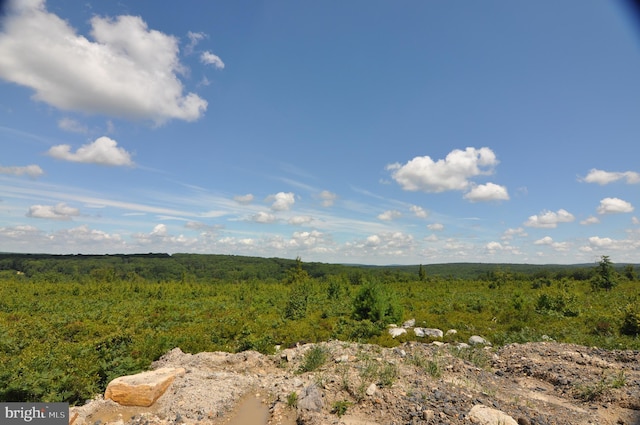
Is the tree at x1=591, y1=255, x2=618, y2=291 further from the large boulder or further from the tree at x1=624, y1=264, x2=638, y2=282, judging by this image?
the large boulder

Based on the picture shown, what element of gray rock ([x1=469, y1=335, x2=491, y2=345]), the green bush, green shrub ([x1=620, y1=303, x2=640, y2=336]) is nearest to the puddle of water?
gray rock ([x1=469, y1=335, x2=491, y2=345])

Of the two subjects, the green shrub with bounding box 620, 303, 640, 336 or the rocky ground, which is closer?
the rocky ground

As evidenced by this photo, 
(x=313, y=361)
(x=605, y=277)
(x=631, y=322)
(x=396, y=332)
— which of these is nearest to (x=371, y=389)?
(x=313, y=361)

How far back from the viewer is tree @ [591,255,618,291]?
35.1 m

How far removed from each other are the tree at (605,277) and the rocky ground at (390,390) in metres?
31.3

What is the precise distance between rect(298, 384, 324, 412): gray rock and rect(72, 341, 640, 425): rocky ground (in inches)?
0.8

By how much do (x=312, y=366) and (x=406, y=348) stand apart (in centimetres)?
557

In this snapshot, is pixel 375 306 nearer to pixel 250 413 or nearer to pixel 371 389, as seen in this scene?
pixel 371 389

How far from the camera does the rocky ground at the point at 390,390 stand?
6363 mm

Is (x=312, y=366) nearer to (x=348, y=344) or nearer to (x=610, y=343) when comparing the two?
(x=348, y=344)

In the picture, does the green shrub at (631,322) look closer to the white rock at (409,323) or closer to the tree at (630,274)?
the white rock at (409,323)

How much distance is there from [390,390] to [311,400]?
183 cm

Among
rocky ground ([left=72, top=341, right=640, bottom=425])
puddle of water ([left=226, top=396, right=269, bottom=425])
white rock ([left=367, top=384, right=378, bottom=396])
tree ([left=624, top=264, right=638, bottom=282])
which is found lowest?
puddle of water ([left=226, top=396, right=269, bottom=425])

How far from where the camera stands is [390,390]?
726 centimetres
